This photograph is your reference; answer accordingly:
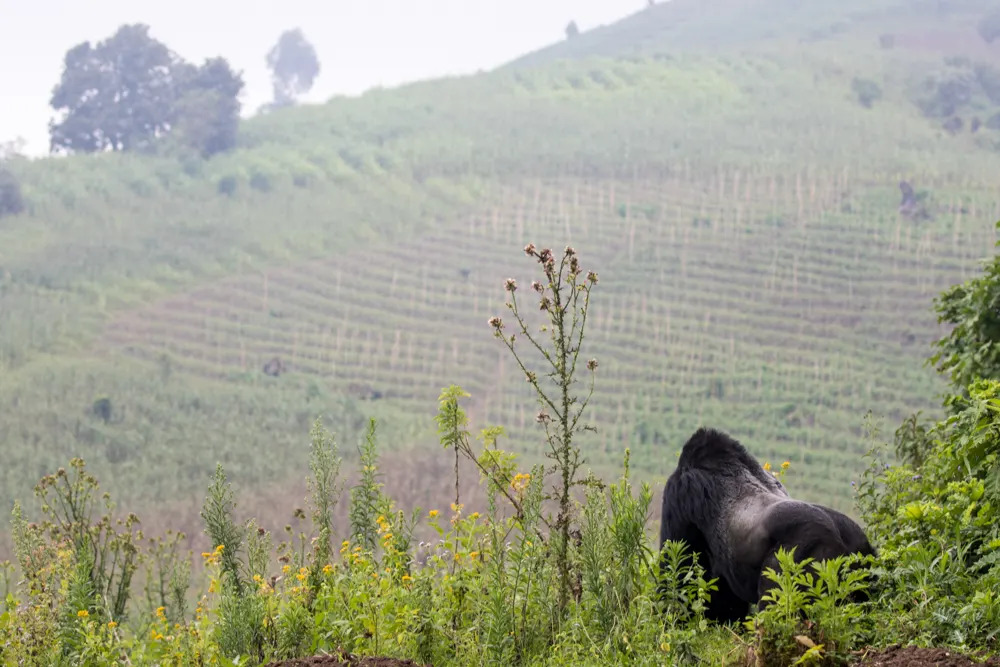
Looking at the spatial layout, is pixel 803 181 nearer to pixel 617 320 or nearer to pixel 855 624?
pixel 617 320

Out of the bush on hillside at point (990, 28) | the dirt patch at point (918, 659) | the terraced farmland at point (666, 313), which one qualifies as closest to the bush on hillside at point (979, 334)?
the dirt patch at point (918, 659)

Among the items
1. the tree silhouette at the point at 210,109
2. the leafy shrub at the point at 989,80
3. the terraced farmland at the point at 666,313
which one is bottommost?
the terraced farmland at the point at 666,313

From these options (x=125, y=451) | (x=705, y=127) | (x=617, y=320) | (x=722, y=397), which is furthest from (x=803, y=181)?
(x=125, y=451)

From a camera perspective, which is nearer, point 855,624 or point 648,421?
point 855,624

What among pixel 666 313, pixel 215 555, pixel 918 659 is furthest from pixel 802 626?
pixel 666 313

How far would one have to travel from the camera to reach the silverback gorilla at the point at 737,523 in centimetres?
461

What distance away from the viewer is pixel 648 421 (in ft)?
81.8

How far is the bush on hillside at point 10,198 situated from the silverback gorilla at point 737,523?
4063 cm

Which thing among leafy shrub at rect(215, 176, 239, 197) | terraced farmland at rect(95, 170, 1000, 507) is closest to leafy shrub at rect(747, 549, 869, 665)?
terraced farmland at rect(95, 170, 1000, 507)

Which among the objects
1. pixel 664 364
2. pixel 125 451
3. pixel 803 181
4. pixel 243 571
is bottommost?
pixel 125 451

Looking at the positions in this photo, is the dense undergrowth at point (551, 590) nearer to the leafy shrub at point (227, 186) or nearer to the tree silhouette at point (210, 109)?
the leafy shrub at point (227, 186)

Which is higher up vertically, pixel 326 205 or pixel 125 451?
pixel 326 205

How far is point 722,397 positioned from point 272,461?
34.5 feet

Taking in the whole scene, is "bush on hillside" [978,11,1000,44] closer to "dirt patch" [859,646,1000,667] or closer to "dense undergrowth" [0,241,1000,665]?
"dense undergrowth" [0,241,1000,665]
